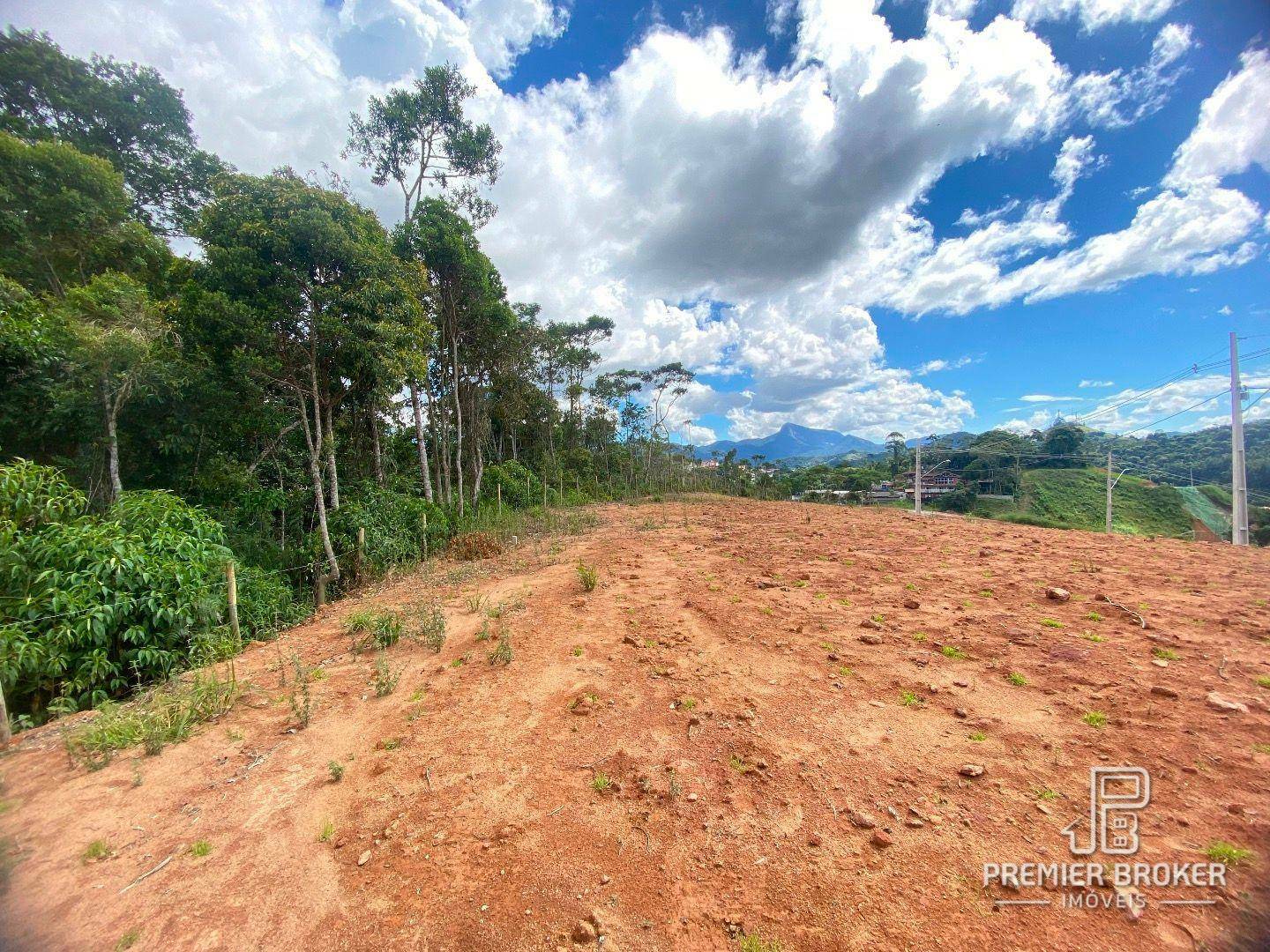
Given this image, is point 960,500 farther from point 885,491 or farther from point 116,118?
point 116,118

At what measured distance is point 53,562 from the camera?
3914mm

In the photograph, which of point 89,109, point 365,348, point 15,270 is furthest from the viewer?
point 89,109

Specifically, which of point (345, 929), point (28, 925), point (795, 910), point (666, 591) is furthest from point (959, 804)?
point (28, 925)

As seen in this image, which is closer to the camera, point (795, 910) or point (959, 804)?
point (795, 910)

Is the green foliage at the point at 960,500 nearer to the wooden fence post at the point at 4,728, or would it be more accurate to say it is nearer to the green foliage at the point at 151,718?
the green foliage at the point at 151,718

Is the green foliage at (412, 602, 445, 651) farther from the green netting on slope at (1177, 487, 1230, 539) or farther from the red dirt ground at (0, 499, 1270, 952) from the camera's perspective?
the green netting on slope at (1177, 487, 1230, 539)

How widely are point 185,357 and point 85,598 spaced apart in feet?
16.0

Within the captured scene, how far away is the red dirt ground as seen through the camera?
1.93m

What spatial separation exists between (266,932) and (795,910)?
97.4 inches

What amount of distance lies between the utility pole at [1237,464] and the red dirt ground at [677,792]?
1211 cm

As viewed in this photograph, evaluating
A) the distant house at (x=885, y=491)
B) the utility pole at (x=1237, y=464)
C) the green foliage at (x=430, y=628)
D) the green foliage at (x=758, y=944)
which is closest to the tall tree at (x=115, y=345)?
the green foliage at (x=430, y=628)

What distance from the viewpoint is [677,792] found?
8.61 ft

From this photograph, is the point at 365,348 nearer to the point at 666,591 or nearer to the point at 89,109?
the point at 666,591

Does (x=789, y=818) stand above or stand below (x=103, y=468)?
below
